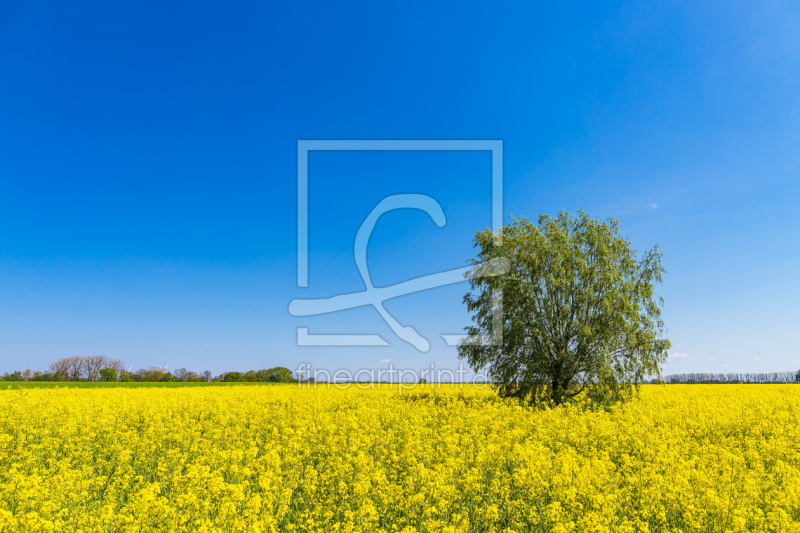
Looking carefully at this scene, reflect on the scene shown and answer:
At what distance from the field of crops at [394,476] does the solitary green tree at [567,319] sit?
509cm

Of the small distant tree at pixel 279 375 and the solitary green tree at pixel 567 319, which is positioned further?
the small distant tree at pixel 279 375

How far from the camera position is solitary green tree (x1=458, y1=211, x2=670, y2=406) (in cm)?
1970

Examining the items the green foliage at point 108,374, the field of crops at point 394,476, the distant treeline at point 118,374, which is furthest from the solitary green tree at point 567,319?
the green foliage at point 108,374

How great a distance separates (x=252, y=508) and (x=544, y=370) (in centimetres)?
1689

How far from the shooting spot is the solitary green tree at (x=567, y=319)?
19703 millimetres

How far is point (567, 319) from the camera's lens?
791 inches

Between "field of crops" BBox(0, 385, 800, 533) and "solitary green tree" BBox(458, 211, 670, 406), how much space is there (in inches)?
200

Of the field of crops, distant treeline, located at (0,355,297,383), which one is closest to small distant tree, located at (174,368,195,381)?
distant treeline, located at (0,355,297,383)

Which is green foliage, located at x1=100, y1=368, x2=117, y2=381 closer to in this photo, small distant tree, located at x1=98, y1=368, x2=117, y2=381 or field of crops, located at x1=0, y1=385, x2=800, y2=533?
small distant tree, located at x1=98, y1=368, x2=117, y2=381

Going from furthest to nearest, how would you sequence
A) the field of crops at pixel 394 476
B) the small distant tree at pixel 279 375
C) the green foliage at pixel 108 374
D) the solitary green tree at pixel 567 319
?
the green foliage at pixel 108 374 < the small distant tree at pixel 279 375 < the solitary green tree at pixel 567 319 < the field of crops at pixel 394 476

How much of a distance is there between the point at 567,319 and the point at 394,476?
14.7 m

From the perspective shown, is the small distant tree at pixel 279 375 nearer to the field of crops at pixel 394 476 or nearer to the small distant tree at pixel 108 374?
the small distant tree at pixel 108 374

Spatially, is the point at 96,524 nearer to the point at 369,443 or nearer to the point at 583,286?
the point at 369,443

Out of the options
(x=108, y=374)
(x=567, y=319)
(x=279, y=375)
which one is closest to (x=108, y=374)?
(x=108, y=374)
